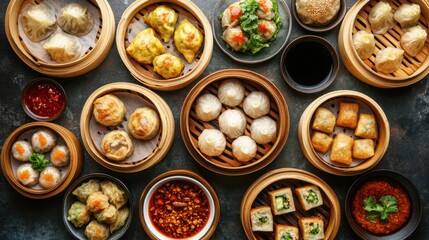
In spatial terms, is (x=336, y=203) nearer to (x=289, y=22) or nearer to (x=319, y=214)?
(x=319, y=214)

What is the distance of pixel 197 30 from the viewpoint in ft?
13.2

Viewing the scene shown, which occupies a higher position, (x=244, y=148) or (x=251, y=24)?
(x=251, y=24)

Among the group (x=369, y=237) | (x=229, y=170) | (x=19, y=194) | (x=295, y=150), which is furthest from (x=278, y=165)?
(x=19, y=194)

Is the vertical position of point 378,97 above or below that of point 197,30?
below

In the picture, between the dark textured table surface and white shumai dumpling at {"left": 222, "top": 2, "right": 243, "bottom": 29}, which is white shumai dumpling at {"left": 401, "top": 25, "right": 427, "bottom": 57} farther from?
white shumai dumpling at {"left": 222, "top": 2, "right": 243, "bottom": 29}

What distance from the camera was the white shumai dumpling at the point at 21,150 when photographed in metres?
4.02

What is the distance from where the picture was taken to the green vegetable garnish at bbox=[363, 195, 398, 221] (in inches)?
159

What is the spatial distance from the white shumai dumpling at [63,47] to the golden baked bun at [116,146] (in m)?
0.75

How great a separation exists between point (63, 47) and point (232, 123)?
1.54m

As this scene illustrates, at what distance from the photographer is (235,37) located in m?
4.00

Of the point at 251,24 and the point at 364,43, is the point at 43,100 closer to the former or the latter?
the point at 251,24

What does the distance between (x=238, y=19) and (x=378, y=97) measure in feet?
4.79

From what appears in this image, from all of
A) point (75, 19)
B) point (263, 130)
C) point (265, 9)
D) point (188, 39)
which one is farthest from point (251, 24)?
point (75, 19)

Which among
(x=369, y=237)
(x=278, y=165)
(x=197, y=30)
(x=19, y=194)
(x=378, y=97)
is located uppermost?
(x=197, y=30)
